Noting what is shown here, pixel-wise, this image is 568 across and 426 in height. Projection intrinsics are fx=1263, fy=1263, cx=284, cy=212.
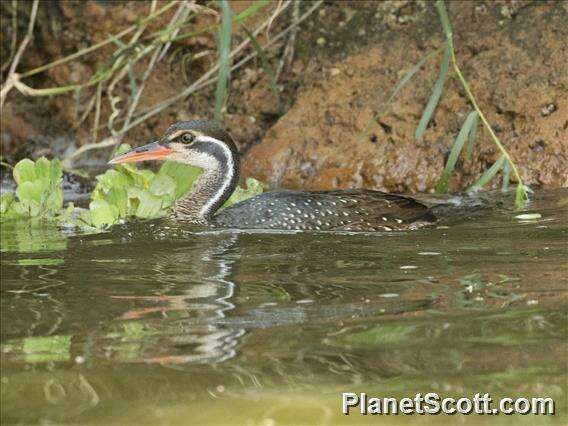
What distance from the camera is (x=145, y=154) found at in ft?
30.8

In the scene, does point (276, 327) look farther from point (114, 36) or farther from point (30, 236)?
point (114, 36)

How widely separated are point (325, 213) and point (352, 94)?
2838 mm

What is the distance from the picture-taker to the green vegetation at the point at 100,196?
9195 millimetres

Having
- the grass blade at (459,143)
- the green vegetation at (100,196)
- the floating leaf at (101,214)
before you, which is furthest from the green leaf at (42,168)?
the grass blade at (459,143)

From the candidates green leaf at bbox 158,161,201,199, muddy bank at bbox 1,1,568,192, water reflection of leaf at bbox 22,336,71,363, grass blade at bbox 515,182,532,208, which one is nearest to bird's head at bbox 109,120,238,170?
green leaf at bbox 158,161,201,199

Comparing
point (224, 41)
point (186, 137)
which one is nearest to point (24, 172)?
point (186, 137)

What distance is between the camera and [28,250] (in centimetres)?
809

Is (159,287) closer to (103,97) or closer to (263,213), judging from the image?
(263,213)

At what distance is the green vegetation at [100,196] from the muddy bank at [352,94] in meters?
1.89

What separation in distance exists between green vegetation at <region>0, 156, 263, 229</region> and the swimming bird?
0.84ft

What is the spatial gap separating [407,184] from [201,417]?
260 inches

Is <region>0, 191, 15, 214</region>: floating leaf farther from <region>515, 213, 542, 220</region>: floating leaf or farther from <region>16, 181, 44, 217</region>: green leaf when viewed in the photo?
<region>515, 213, 542, 220</region>: floating leaf

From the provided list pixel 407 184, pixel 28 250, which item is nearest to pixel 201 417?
pixel 28 250

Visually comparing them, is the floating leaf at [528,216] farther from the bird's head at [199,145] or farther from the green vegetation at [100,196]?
the green vegetation at [100,196]
